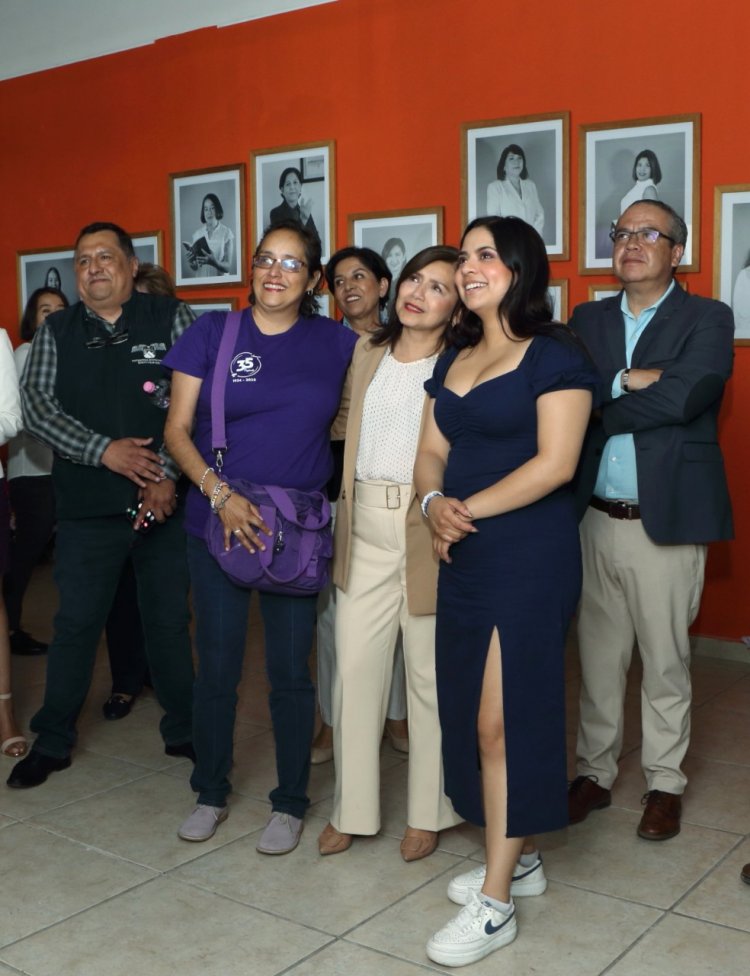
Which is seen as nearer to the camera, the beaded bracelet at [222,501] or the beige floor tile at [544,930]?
the beige floor tile at [544,930]

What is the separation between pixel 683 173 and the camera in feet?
17.5

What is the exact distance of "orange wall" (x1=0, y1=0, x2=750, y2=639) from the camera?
535cm

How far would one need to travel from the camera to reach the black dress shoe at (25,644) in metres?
5.80

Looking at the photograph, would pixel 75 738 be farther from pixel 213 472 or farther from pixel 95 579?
pixel 213 472

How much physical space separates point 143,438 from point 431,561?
1258mm

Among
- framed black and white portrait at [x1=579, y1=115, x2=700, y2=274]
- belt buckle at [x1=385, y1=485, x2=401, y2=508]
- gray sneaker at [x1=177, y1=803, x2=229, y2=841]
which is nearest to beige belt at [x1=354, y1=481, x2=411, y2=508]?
belt buckle at [x1=385, y1=485, x2=401, y2=508]

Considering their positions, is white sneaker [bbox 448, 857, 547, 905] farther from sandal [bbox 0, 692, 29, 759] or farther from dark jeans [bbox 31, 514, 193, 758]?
sandal [bbox 0, 692, 29, 759]

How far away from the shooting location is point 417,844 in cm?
337

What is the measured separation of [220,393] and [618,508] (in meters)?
1.29

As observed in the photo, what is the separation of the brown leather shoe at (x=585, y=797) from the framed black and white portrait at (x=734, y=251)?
2.45 meters

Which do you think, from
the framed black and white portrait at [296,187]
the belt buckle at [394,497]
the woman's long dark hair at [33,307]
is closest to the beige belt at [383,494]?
the belt buckle at [394,497]

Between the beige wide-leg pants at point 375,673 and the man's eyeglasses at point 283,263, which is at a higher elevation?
the man's eyeglasses at point 283,263

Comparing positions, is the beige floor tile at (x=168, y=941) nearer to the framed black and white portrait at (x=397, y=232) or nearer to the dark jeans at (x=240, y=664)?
the dark jeans at (x=240, y=664)

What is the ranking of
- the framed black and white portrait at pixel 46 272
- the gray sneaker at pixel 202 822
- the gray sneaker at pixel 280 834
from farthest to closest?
1. the framed black and white portrait at pixel 46 272
2. the gray sneaker at pixel 202 822
3. the gray sneaker at pixel 280 834
